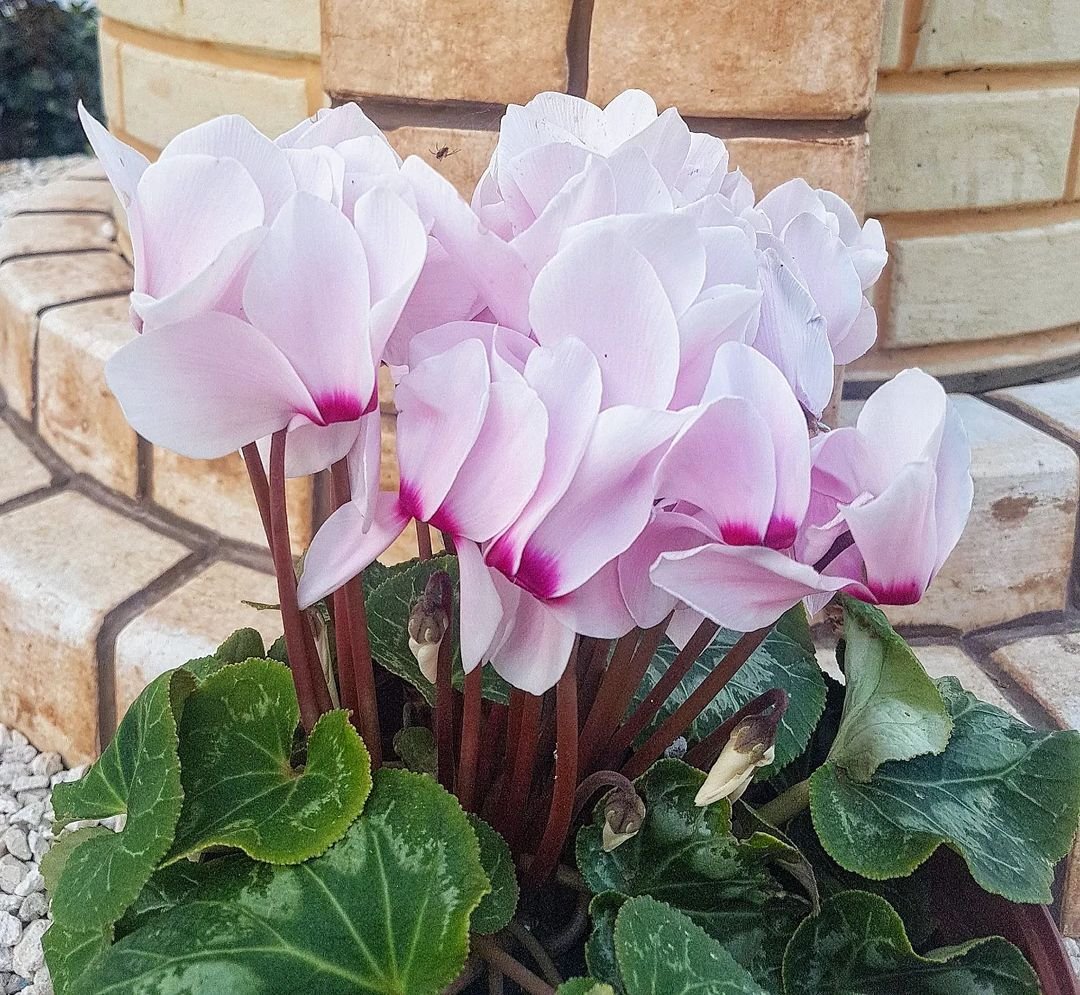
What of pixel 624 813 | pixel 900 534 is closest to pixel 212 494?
pixel 624 813

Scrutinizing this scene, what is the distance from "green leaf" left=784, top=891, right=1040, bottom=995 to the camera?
0.49 metres

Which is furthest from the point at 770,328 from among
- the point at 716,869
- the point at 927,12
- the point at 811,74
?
the point at 927,12

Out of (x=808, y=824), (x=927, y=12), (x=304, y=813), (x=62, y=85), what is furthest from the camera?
(x=62, y=85)

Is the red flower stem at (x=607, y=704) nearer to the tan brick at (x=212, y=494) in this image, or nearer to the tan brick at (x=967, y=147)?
the tan brick at (x=212, y=494)

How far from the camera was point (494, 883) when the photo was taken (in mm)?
471

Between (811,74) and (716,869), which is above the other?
(811,74)

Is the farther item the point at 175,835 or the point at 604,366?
the point at 175,835

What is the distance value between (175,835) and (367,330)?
0.80 ft

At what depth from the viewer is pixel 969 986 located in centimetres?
51

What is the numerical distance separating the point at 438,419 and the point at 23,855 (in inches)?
40.8

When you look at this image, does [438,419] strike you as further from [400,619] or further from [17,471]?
[17,471]

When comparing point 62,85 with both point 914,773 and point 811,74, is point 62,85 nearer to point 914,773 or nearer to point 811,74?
point 811,74

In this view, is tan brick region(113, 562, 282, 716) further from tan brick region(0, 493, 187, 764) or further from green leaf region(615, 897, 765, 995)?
green leaf region(615, 897, 765, 995)

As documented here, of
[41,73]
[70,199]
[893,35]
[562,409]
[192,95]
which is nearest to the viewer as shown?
[562,409]
